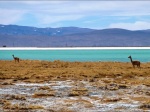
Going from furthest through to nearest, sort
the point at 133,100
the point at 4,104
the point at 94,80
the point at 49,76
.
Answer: the point at 49,76 < the point at 94,80 < the point at 133,100 < the point at 4,104

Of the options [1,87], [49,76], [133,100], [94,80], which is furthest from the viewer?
[49,76]

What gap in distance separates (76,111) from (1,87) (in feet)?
28.6

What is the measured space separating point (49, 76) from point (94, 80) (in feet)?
13.2

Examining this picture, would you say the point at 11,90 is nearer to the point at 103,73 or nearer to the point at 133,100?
the point at 133,100

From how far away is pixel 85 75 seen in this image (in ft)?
96.7

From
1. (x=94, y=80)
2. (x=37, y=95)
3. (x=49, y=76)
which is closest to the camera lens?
(x=37, y=95)

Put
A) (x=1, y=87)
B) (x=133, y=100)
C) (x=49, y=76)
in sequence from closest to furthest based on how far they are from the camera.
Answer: (x=133, y=100) → (x=1, y=87) → (x=49, y=76)

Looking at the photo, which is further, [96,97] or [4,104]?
[96,97]

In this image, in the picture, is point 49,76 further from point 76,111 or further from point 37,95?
point 76,111

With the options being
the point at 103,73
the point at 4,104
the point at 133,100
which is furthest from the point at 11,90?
the point at 103,73

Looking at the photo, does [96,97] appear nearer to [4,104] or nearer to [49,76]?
[4,104]

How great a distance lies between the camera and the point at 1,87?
889 inches

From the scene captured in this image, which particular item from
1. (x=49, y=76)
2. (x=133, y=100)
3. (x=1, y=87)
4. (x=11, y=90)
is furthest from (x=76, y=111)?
(x=49, y=76)

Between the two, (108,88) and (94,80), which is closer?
(108,88)
